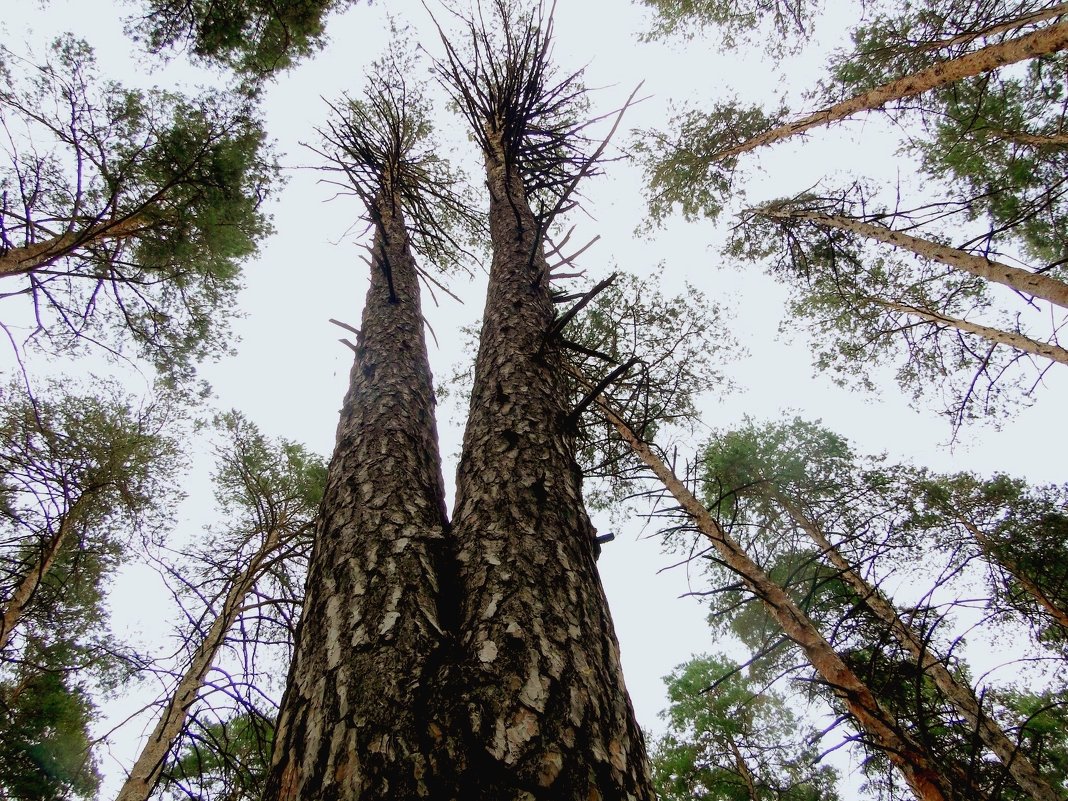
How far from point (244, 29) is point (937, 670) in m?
10.6

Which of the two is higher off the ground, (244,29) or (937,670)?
(244,29)

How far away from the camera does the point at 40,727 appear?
26.8 feet

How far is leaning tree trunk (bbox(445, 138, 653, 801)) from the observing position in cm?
99

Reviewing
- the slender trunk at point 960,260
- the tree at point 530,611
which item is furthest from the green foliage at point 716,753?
the tree at point 530,611

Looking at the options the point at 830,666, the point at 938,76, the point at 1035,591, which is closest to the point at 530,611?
the point at 830,666

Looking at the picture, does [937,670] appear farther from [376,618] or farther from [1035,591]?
[376,618]

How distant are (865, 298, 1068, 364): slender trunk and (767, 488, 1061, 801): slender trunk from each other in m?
3.27

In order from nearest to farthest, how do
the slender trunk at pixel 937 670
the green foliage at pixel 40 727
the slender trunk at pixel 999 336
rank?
1. the slender trunk at pixel 937 670
2. the slender trunk at pixel 999 336
3. the green foliage at pixel 40 727

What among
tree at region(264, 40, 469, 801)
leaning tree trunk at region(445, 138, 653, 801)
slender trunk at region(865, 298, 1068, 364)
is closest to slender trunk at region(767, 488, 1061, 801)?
leaning tree trunk at region(445, 138, 653, 801)

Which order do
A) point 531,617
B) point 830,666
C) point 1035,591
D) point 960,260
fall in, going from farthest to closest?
1. point 1035,591
2. point 960,260
3. point 830,666
4. point 531,617

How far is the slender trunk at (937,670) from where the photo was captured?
1559 millimetres

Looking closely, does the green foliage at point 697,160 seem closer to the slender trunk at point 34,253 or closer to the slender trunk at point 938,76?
the slender trunk at point 938,76

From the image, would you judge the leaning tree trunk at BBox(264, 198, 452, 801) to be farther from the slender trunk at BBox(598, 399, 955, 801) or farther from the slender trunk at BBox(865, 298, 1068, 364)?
the slender trunk at BBox(865, 298, 1068, 364)

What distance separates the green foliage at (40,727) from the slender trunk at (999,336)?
14043mm
